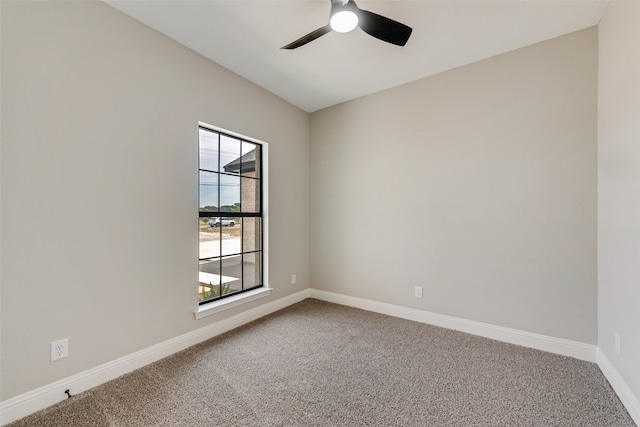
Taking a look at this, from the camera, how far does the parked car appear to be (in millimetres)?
2664

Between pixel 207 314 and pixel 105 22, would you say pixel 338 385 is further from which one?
pixel 105 22

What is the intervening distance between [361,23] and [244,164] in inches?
72.1

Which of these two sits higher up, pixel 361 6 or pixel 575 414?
pixel 361 6

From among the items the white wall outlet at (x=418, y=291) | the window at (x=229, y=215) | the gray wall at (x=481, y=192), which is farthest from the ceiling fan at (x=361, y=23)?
the white wall outlet at (x=418, y=291)

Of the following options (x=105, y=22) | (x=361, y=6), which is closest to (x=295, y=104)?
(x=361, y=6)

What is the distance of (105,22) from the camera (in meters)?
1.88

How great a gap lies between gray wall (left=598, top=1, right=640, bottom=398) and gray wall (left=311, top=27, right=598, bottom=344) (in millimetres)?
129

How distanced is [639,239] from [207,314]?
3.08 metres

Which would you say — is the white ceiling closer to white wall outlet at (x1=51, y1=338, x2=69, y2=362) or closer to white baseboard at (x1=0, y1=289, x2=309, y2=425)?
white wall outlet at (x1=51, y1=338, x2=69, y2=362)

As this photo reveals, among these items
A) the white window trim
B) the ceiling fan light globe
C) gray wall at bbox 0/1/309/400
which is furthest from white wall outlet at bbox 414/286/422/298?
the ceiling fan light globe

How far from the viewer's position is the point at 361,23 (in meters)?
1.73

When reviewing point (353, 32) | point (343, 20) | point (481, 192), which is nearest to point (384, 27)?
point (343, 20)

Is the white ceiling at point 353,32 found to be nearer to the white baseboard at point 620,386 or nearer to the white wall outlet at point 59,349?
the white wall outlet at point 59,349

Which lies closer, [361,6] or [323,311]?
[361,6]
